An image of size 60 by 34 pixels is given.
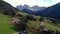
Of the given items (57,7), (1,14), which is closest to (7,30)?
(1,14)

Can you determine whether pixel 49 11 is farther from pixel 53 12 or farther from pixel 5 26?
pixel 5 26

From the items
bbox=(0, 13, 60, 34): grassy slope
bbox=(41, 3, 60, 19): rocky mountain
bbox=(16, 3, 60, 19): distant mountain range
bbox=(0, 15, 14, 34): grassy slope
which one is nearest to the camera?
bbox=(0, 15, 14, 34): grassy slope

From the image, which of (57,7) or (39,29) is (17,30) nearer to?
(39,29)

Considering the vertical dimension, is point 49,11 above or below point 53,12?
above

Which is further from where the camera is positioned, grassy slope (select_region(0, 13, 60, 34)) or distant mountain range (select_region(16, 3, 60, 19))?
distant mountain range (select_region(16, 3, 60, 19))

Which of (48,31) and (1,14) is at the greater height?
(1,14)

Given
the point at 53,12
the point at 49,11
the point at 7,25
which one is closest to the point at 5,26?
the point at 7,25

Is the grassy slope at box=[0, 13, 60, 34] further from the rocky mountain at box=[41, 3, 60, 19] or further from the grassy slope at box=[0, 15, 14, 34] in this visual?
the rocky mountain at box=[41, 3, 60, 19]

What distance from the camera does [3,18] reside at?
42.6 m

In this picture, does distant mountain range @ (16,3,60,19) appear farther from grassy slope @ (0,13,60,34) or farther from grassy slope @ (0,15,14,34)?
grassy slope @ (0,15,14,34)

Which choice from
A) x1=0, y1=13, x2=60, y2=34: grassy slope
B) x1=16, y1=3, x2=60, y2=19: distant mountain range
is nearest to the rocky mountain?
x1=16, y1=3, x2=60, y2=19: distant mountain range

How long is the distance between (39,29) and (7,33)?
22.8 ft

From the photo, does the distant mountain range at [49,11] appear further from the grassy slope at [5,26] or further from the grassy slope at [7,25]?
the grassy slope at [5,26]

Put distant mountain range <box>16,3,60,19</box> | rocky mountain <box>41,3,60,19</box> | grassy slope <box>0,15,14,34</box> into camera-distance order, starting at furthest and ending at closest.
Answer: distant mountain range <box>16,3,60,19</box> → rocky mountain <box>41,3,60,19</box> → grassy slope <box>0,15,14,34</box>
